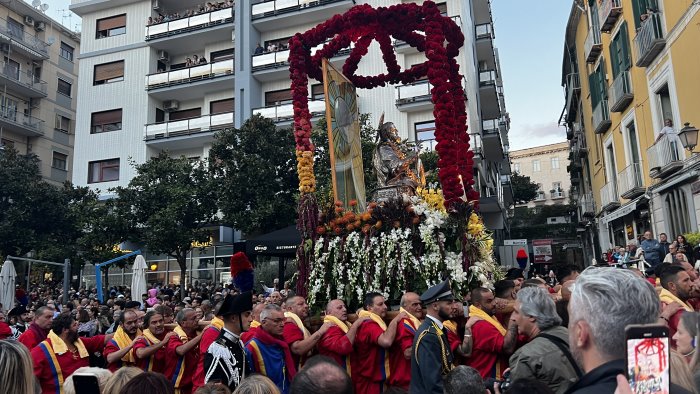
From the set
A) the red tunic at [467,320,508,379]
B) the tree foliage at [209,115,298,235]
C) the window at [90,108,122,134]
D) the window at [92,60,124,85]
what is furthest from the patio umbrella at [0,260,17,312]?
the window at [92,60,124,85]

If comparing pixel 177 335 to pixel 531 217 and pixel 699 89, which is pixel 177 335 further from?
pixel 531 217

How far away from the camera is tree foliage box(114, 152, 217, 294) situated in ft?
68.5

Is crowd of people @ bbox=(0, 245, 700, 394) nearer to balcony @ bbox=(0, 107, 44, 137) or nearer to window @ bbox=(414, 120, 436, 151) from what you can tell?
window @ bbox=(414, 120, 436, 151)

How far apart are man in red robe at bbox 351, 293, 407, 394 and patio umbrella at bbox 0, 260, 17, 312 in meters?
11.8

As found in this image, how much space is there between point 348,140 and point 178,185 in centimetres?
1344

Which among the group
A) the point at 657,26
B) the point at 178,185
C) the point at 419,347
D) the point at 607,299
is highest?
the point at 657,26

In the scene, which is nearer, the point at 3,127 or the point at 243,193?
the point at 243,193

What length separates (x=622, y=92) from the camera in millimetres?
18641

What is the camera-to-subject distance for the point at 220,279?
85.7ft

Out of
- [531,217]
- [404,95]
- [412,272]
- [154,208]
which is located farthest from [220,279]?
[531,217]

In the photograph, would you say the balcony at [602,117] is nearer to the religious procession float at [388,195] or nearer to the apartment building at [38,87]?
the religious procession float at [388,195]

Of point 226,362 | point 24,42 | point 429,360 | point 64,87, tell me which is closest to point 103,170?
point 24,42

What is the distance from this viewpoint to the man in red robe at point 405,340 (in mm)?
5512

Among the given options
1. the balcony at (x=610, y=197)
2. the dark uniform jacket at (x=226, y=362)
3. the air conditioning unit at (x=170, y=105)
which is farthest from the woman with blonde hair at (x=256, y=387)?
the air conditioning unit at (x=170, y=105)
